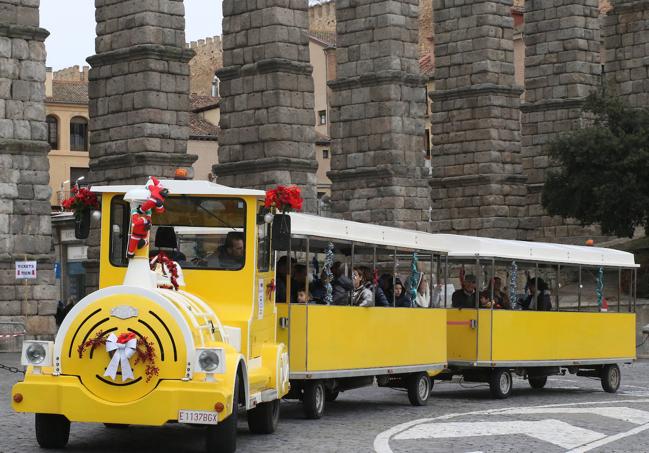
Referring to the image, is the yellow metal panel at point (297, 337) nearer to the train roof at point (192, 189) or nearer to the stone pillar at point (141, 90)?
the train roof at point (192, 189)

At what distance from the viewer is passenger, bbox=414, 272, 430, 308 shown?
819 inches

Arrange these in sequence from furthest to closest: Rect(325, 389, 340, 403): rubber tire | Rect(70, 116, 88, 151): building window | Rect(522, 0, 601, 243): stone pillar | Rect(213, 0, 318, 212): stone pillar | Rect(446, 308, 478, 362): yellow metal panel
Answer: Rect(70, 116, 88, 151): building window, Rect(522, 0, 601, 243): stone pillar, Rect(213, 0, 318, 212): stone pillar, Rect(446, 308, 478, 362): yellow metal panel, Rect(325, 389, 340, 403): rubber tire

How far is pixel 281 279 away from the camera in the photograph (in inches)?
687

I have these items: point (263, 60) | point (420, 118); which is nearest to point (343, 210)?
point (420, 118)

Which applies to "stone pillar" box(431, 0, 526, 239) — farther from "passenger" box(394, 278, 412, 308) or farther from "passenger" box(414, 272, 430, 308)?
"passenger" box(394, 278, 412, 308)

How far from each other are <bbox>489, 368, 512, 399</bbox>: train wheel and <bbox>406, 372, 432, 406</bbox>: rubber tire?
1569 millimetres

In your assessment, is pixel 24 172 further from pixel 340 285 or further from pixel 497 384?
pixel 340 285

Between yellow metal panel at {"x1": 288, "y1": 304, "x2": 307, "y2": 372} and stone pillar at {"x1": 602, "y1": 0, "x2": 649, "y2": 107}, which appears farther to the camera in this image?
stone pillar at {"x1": 602, "y1": 0, "x2": 649, "y2": 107}

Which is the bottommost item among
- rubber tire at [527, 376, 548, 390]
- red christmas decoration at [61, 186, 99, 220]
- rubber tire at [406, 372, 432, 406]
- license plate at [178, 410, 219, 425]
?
rubber tire at [527, 376, 548, 390]

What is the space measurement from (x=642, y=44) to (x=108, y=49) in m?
16.6

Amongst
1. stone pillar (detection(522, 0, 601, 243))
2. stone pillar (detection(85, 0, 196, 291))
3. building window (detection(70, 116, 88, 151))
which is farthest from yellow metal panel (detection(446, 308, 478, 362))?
building window (detection(70, 116, 88, 151))

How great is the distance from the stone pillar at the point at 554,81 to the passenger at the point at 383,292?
935 inches

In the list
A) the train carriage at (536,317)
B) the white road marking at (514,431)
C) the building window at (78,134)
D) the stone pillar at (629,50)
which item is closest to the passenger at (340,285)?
the white road marking at (514,431)

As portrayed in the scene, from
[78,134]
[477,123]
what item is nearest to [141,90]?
[477,123]
